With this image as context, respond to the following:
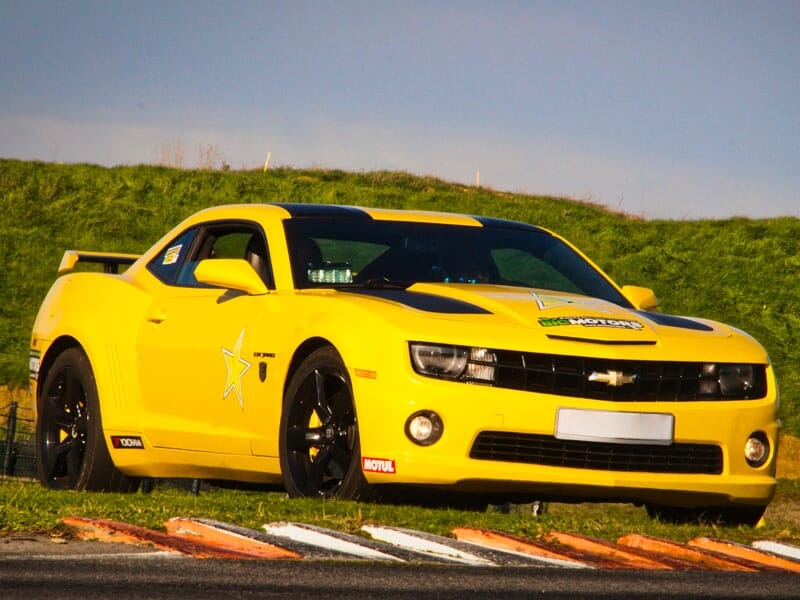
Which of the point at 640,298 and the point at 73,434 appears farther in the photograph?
the point at 73,434

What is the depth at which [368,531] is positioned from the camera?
605 centimetres

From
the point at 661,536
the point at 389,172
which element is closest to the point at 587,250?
the point at 389,172

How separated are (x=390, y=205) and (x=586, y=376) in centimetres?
2866

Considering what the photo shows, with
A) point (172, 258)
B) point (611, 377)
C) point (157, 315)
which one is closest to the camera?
point (611, 377)

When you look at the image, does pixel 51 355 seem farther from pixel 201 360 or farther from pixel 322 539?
pixel 322 539

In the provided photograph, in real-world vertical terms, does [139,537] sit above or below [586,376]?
below

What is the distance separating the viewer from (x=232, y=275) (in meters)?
7.87

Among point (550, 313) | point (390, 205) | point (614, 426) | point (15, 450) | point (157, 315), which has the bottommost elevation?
Answer: point (15, 450)

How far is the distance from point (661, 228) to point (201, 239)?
26375 millimetres

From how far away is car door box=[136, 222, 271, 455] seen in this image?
7.88 meters

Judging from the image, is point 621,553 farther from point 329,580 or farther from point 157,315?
point 157,315

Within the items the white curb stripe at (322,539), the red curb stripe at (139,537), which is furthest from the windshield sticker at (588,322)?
the red curb stripe at (139,537)

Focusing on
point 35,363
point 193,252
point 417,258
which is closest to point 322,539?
point 417,258

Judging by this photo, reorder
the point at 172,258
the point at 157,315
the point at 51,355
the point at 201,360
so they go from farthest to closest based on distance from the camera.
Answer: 1. the point at 51,355
2. the point at 172,258
3. the point at 157,315
4. the point at 201,360
